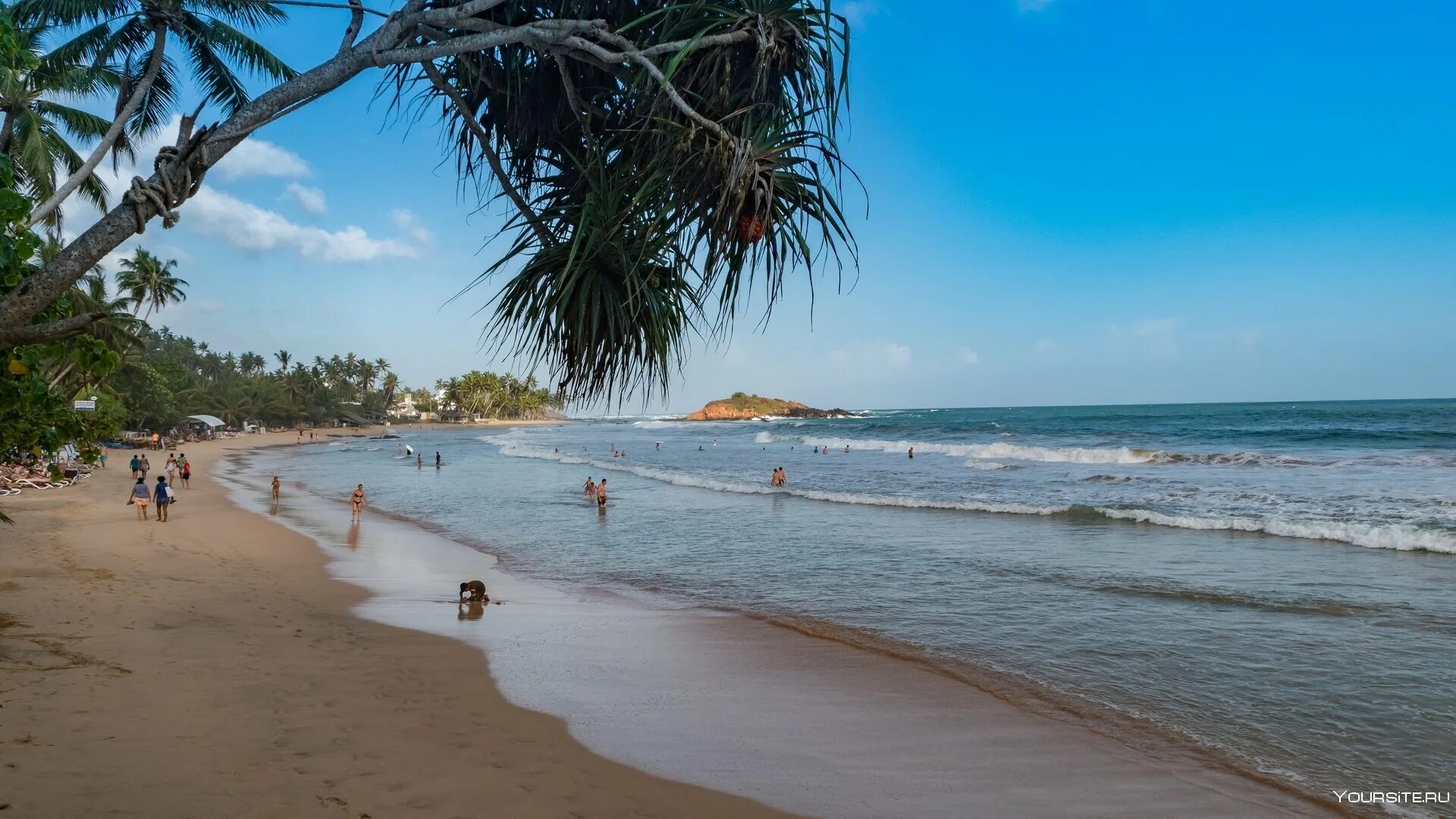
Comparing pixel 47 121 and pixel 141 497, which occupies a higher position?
pixel 47 121

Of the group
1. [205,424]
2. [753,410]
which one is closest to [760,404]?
[753,410]

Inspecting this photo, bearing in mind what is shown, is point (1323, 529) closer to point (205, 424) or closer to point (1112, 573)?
point (1112, 573)

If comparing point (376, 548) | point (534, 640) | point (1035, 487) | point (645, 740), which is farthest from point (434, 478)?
point (645, 740)

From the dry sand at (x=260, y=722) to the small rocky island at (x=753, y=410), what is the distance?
151 metres

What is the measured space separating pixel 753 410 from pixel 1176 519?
→ 528 ft

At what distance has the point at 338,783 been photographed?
15.5ft

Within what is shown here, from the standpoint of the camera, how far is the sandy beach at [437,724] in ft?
15.4

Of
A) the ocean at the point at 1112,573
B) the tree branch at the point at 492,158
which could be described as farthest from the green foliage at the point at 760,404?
the tree branch at the point at 492,158

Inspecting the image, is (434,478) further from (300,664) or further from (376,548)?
(300,664)

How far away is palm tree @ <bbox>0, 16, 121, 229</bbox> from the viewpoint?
10852 millimetres

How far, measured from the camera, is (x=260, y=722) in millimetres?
5648

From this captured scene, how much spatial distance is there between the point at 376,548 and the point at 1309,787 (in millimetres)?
15397

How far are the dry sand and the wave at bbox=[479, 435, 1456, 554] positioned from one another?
1526 centimetres

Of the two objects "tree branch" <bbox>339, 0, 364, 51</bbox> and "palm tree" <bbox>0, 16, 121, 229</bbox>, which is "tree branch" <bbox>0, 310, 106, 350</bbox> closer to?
"tree branch" <bbox>339, 0, 364, 51</bbox>
